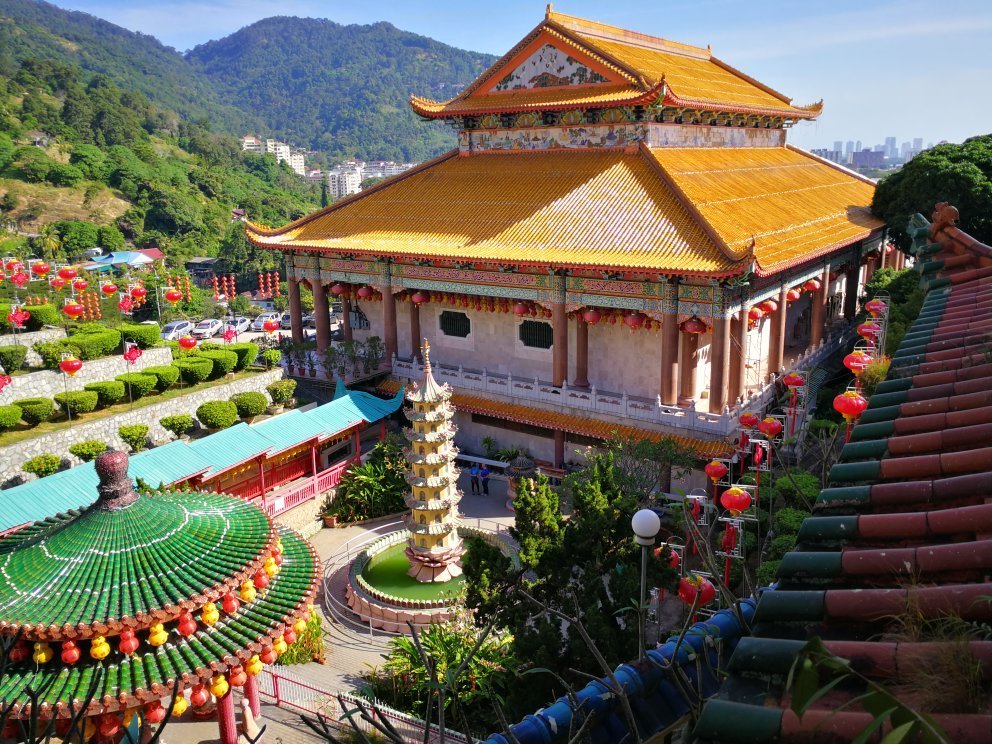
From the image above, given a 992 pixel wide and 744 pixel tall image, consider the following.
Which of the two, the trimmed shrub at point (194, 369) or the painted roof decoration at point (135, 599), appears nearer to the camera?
the painted roof decoration at point (135, 599)

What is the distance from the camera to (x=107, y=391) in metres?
21.2

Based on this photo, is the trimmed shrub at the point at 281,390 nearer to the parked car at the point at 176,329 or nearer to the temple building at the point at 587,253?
the temple building at the point at 587,253

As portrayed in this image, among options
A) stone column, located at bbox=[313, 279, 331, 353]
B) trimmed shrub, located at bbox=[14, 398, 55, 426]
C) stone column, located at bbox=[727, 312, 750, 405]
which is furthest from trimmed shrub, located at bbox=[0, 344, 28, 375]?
stone column, located at bbox=[727, 312, 750, 405]

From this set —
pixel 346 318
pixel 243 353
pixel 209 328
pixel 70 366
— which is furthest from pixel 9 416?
pixel 209 328

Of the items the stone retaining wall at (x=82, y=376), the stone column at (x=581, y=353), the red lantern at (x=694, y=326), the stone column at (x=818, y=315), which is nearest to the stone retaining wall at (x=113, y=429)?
the stone retaining wall at (x=82, y=376)

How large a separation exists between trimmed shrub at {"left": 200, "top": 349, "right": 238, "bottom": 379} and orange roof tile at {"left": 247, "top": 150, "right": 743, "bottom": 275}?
14.9 ft

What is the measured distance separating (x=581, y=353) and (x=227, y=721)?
14084mm

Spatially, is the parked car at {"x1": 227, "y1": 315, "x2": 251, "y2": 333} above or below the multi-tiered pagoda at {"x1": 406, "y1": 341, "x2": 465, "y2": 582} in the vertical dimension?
below

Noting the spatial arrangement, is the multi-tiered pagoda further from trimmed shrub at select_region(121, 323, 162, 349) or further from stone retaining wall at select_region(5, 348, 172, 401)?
trimmed shrub at select_region(121, 323, 162, 349)

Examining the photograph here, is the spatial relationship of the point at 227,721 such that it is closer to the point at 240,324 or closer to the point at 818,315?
the point at 818,315

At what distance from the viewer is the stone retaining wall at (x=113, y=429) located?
18.8 metres

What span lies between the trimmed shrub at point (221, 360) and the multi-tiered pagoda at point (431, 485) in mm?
9487

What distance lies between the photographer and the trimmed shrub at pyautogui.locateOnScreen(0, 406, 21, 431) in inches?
755

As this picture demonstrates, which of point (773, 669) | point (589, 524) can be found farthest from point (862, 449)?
point (589, 524)
